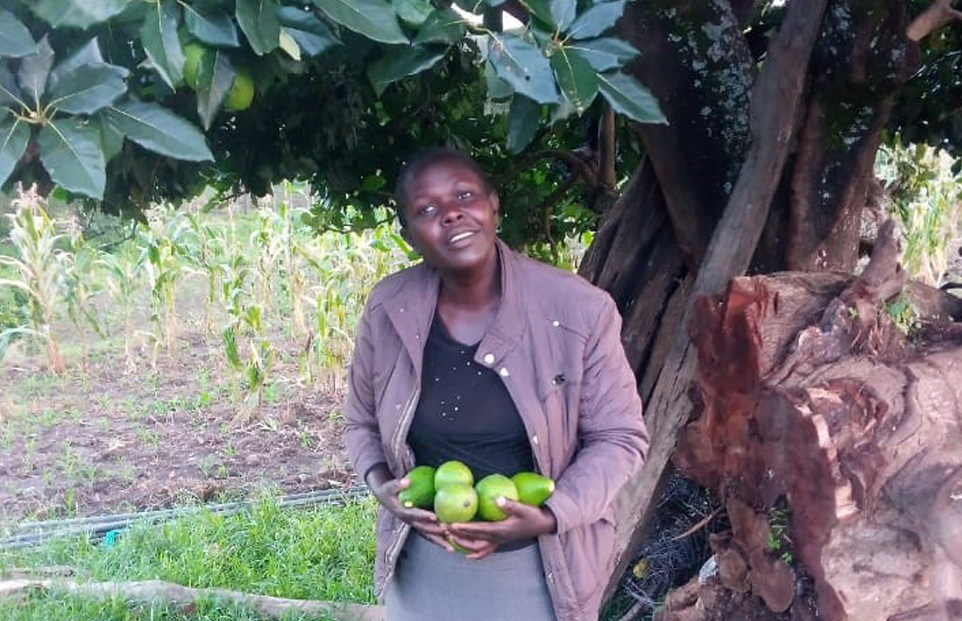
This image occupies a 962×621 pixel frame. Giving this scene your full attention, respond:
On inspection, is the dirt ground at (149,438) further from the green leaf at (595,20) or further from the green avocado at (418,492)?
the green leaf at (595,20)

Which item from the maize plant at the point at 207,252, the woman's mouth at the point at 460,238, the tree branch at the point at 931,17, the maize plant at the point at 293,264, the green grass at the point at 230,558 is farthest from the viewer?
the maize plant at the point at 207,252

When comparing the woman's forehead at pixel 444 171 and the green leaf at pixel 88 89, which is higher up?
the woman's forehead at pixel 444 171

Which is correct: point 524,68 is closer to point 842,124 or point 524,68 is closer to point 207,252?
point 842,124

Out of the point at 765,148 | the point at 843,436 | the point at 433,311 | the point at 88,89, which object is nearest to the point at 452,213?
→ the point at 433,311

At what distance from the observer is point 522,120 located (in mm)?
1560

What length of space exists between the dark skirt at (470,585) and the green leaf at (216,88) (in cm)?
108

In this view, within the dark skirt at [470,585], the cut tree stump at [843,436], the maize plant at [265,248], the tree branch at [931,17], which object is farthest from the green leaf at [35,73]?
the maize plant at [265,248]

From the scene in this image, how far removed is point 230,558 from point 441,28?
131 inches

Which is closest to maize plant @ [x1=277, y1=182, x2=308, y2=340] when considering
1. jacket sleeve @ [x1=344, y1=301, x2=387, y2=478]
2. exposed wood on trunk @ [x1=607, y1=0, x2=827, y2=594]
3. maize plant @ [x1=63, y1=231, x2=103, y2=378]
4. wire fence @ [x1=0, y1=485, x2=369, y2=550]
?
maize plant @ [x1=63, y1=231, x2=103, y2=378]

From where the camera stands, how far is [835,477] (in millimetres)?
2180

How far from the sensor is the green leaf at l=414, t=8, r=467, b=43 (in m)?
1.47

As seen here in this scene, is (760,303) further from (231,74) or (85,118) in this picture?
(85,118)

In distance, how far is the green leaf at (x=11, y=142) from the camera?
1272 mm

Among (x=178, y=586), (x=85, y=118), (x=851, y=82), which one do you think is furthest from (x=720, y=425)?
(x=178, y=586)
